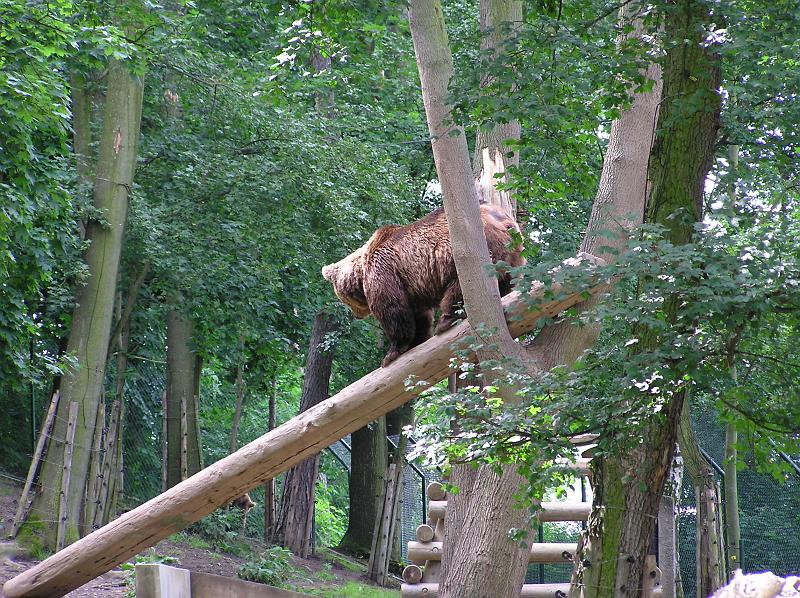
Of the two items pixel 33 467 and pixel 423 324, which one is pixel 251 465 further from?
pixel 33 467

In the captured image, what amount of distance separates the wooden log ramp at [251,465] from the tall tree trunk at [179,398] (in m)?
6.72

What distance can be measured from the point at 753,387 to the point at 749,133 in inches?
59.5

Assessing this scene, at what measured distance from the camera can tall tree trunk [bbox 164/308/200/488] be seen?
14.4 m

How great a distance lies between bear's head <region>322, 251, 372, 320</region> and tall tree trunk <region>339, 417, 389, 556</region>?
7.85 metres

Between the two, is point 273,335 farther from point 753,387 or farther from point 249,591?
point 753,387

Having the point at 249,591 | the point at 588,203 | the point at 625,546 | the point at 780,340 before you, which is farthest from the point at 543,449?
the point at 588,203

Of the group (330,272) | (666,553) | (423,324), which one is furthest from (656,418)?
(666,553)

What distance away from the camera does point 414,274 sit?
7.74 meters

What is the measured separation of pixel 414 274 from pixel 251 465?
193cm

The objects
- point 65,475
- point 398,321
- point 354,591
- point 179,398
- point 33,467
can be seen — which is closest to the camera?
point 398,321

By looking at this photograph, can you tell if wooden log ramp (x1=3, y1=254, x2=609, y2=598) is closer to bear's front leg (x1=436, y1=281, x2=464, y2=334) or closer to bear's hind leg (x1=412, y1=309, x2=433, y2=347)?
bear's front leg (x1=436, y1=281, x2=464, y2=334)

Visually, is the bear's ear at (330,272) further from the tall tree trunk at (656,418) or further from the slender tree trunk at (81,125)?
the slender tree trunk at (81,125)

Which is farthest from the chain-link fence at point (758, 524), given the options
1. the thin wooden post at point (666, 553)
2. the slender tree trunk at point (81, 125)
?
the slender tree trunk at point (81, 125)

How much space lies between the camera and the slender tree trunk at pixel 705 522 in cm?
1004
